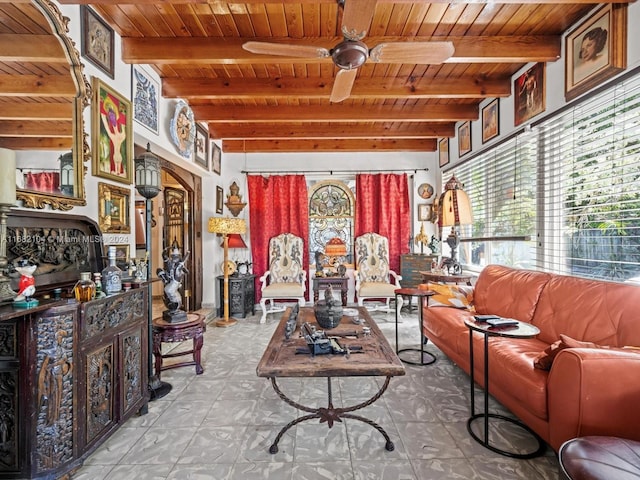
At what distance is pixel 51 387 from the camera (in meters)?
1.36

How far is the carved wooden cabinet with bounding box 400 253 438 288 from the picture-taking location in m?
4.54

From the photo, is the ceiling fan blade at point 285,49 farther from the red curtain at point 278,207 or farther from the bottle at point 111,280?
the red curtain at point 278,207

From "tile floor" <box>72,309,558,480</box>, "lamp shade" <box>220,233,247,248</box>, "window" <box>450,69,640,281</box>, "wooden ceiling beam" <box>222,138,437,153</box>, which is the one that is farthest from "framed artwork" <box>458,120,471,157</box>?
"lamp shade" <box>220,233,247,248</box>

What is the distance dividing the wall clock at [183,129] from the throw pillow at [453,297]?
3.32 metres

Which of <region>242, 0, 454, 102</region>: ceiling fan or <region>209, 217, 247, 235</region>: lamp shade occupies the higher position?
<region>242, 0, 454, 102</region>: ceiling fan

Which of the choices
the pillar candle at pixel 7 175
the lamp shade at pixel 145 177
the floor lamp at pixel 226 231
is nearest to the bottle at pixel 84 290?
the pillar candle at pixel 7 175

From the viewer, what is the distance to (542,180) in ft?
8.86

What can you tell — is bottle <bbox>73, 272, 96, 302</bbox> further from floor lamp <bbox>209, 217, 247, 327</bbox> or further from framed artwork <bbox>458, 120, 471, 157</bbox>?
framed artwork <bbox>458, 120, 471, 157</bbox>

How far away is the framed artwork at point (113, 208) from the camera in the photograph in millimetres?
2146

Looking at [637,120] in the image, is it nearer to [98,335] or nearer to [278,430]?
[278,430]

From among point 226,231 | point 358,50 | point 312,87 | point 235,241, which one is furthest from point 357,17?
point 235,241

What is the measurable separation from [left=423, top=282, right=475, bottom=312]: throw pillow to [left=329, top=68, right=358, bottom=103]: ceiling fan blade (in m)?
2.20

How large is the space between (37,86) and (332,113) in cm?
281

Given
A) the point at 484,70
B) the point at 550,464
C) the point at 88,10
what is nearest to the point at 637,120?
the point at 484,70
